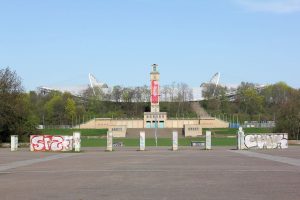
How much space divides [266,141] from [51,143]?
70.9ft

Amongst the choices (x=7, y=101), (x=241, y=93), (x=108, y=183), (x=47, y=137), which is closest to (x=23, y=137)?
(x=7, y=101)

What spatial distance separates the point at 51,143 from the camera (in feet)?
149

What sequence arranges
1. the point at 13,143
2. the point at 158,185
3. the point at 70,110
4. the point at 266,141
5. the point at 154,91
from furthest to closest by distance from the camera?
the point at 70,110, the point at 154,91, the point at 266,141, the point at 13,143, the point at 158,185

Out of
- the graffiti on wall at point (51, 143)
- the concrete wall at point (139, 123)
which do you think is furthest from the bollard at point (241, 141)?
the concrete wall at point (139, 123)

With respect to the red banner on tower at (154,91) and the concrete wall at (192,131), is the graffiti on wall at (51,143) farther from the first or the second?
the red banner on tower at (154,91)

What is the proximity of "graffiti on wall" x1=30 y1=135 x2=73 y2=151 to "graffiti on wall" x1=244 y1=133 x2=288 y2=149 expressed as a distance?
17576mm

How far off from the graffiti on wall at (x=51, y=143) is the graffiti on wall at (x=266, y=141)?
17576 mm

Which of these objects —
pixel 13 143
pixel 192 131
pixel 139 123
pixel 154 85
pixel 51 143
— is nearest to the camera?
pixel 51 143

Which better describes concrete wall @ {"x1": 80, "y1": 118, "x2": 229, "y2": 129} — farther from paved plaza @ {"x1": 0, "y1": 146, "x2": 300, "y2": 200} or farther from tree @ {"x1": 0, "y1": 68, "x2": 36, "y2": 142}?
paved plaza @ {"x1": 0, "y1": 146, "x2": 300, "y2": 200}

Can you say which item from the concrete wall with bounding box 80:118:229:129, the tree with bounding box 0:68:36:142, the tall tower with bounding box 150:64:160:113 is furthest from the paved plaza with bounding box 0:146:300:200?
the tall tower with bounding box 150:64:160:113

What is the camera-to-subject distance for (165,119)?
129875mm

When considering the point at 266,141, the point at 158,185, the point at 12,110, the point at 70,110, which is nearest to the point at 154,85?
the point at 70,110

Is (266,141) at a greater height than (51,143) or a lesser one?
greater

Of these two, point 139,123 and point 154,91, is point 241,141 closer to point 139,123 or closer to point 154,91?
point 139,123
